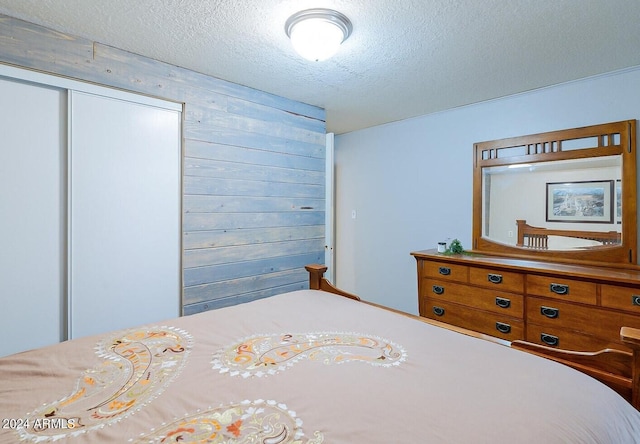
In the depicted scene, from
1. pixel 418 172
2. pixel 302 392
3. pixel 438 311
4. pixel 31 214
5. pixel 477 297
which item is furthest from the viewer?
pixel 418 172

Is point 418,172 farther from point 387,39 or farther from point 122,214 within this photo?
point 122,214

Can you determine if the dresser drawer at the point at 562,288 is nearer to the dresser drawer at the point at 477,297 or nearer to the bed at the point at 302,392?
the dresser drawer at the point at 477,297

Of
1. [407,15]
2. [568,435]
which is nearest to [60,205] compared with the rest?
[407,15]

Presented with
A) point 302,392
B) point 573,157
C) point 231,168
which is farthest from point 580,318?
point 231,168

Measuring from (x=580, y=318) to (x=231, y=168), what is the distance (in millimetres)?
2700

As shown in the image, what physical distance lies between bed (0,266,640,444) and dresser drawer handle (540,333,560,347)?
54.0 inches

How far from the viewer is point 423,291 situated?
9.82 feet

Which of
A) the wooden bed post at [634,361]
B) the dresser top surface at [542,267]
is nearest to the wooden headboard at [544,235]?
the dresser top surface at [542,267]

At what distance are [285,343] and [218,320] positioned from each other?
44cm

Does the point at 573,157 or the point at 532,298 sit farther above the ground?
the point at 573,157

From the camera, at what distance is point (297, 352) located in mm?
1183

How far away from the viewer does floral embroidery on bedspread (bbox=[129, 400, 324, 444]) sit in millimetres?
737

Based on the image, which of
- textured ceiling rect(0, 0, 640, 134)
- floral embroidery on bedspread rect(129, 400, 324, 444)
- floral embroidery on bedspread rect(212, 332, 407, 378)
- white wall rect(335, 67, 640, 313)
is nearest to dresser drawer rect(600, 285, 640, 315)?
white wall rect(335, 67, 640, 313)

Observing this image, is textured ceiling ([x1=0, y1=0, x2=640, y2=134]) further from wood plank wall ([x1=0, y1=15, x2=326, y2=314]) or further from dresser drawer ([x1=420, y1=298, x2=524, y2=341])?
dresser drawer ([x1=420, y1=298, x2=524, y2=341])
